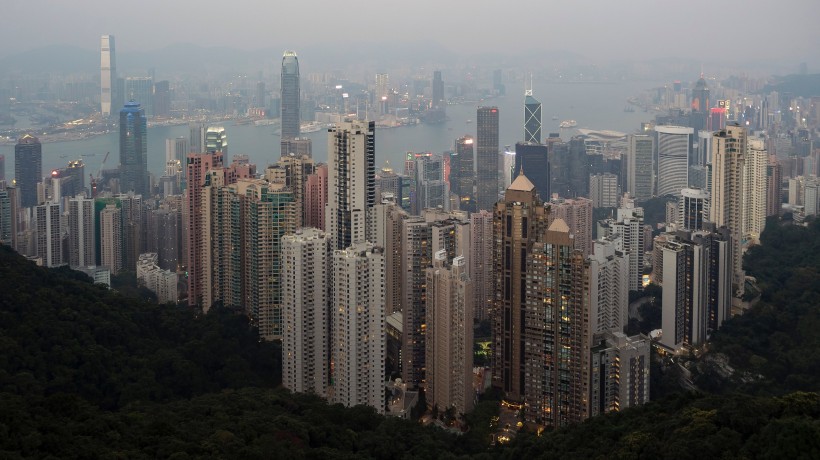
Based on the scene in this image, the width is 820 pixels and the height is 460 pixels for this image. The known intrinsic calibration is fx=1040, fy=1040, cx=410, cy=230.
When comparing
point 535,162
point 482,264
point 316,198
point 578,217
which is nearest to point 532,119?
point 535,162

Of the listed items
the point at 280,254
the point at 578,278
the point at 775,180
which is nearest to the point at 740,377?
the point at 578,278

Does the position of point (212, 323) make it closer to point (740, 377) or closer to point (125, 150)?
point (740, 377)

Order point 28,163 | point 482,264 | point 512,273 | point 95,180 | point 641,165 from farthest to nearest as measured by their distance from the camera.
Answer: point 641,165 < point 95,180 < point 28,163 < point 482,264 < point 512,273

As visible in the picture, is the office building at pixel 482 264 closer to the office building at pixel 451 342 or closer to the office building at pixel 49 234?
the office building at pixel 451 342

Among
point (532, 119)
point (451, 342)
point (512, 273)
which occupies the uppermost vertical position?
point (532, 119)

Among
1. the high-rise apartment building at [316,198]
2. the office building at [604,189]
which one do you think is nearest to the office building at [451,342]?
the high-rise apartment building at [316,198]

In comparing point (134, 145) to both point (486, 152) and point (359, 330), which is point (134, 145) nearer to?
point (486, 152)

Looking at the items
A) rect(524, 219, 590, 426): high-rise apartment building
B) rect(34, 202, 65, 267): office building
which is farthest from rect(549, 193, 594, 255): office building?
rect(34, 202, 65, 267): office building
